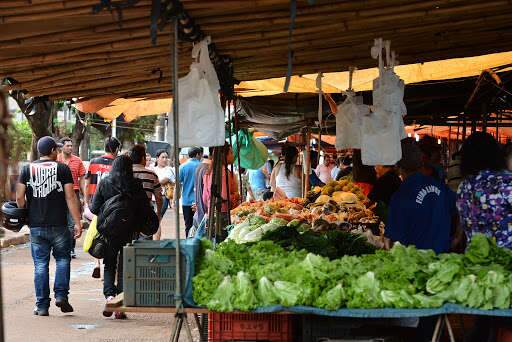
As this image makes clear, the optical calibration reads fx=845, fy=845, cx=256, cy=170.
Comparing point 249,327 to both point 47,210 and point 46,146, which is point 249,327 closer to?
point 47,210

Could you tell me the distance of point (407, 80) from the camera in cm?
954

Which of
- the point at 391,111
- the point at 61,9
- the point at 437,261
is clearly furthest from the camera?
the point at 391,111

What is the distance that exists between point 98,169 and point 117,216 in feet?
13.6

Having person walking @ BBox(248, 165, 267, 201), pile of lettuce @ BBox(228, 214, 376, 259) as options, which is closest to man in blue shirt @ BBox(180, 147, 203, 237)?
pile of lettuce @ BBox(228, 214, 376, 259)

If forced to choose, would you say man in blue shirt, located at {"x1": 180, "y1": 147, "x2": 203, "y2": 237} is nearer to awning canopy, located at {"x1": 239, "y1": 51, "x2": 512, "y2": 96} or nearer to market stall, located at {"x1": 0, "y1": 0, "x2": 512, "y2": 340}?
awning canopy, located at {"x1": 239, "y1": 51, "x2": 512, "y2": 96}

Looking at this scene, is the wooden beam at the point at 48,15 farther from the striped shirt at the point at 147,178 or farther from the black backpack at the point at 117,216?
the striped shirt at the point at 147,178

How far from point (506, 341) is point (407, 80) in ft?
14.7

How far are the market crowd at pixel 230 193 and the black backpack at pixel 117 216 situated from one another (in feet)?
0.06

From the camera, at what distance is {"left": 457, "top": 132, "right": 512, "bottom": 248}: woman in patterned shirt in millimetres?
5801

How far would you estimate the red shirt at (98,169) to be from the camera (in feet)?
43.9

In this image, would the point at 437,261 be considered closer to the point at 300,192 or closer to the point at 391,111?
the point at 391,111

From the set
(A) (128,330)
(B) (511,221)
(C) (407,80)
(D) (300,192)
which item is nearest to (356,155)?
(D) (300,192)

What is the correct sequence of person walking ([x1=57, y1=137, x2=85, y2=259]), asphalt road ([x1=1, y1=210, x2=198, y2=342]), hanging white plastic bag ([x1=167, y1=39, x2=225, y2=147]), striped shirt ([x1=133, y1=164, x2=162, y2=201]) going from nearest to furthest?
hanging white plastic bag ([x1=167, y1=39, x2=225, y2=147]), asphalt road ([x1=1, y1=210, x2=198, y2=342]), striped shirt ([x1=133, y1=164, x2=162, y2=201]), person walking ([x1=57, y1=137, x2=85, y2=259])

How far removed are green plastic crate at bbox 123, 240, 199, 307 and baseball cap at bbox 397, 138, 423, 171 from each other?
2055 mm
